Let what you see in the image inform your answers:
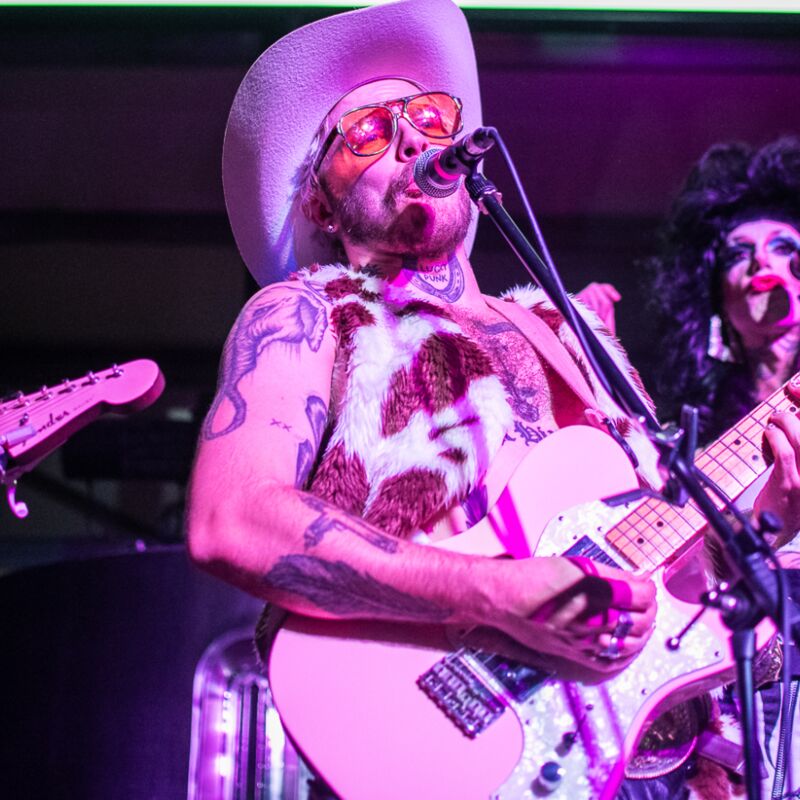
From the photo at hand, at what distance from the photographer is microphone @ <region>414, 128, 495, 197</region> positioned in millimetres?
1594

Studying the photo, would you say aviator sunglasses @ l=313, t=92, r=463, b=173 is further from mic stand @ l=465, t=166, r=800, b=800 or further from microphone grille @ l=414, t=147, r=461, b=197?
mic stand @ l=465, t=166, r=800, b=800

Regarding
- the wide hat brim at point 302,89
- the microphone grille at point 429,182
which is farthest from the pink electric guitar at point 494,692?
the wide hat brim at point 302,89

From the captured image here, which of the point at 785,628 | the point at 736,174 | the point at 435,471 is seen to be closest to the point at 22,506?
the point at 435,471

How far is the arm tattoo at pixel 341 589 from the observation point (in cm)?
154

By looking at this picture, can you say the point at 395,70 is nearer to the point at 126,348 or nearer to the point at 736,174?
the point at 736,174

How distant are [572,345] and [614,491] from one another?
552mm

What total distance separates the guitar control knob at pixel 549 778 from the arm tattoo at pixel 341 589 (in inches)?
10.7

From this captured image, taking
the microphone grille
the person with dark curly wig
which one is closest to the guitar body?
the microphone grille

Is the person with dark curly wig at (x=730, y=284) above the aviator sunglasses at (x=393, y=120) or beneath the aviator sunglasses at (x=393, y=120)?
beneath

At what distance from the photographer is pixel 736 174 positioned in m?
3.33

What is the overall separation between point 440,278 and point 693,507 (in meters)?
0.86

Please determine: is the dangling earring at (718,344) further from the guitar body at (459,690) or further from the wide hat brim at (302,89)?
the guitar body at (459,690)

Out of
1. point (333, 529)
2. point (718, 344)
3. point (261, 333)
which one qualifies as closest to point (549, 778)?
point (333, 529)

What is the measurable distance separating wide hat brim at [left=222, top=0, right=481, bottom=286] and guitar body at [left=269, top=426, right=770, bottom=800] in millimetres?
1190
